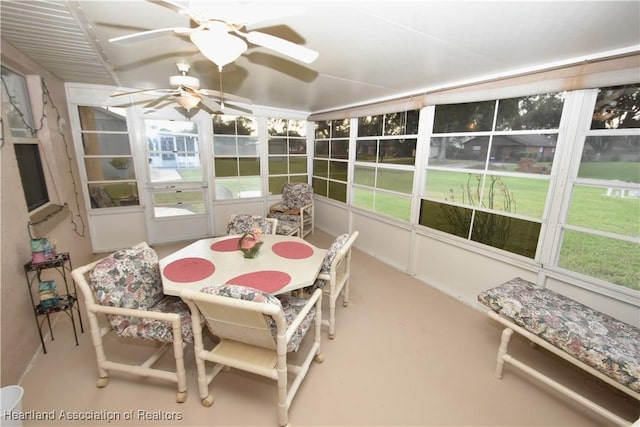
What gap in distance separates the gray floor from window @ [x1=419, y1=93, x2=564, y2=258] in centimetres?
97

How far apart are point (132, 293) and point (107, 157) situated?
2.83 m

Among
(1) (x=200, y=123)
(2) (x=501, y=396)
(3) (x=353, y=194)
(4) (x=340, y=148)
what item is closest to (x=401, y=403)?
(2) (x=501, y=396)

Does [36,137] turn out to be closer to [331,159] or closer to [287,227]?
[287,227]

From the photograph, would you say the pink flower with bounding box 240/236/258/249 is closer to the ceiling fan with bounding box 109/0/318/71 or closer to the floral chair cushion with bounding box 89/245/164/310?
the floral chair cushion with bounding box 89/245/164/310

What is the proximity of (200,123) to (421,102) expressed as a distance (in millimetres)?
3213

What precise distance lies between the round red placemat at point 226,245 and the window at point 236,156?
212cm

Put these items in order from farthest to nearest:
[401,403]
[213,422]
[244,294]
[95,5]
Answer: [401,403], [213,422], [95,5], [244,294]

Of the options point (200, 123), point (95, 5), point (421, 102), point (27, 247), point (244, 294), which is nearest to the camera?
point (244, 294)

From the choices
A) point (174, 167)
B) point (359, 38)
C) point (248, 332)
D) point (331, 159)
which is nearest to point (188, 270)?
point (248, 332)

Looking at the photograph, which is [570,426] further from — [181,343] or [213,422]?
[181,343]

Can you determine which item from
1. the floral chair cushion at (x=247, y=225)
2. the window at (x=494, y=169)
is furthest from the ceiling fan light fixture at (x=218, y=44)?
the window at (x=494, y=169)

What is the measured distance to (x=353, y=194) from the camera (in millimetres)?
4230

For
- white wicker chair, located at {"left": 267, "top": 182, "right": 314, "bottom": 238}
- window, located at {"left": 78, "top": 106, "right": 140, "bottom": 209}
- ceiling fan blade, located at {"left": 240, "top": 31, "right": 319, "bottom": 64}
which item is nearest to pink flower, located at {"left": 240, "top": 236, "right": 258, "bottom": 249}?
ceiling fan blade, located at {"left": 240, "top": 31, "right": 319, "bottom": 64}

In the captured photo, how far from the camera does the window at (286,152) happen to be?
15.5 feet
